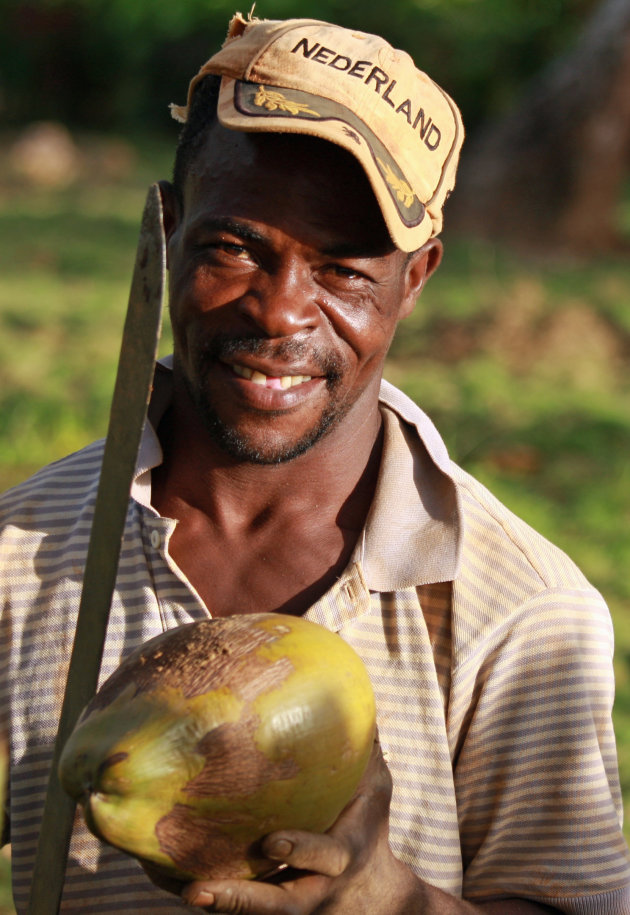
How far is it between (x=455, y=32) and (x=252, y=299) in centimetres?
1223

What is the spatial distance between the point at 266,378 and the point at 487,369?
4906 mm

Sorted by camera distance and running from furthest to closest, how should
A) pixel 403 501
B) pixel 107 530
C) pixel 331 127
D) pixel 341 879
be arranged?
pixel 403 501, pixel 331 127, pixel 107 530, pixel 341 879

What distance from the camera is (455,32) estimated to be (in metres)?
13.1

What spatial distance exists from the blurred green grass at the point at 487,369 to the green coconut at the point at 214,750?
6.46 ft

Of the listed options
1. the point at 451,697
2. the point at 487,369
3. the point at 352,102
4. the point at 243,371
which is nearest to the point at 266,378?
the point at 243,371

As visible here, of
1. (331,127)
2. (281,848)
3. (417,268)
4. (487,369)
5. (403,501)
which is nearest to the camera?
(281,848)

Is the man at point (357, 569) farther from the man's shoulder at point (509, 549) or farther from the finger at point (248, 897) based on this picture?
the finger at point (248, 897)

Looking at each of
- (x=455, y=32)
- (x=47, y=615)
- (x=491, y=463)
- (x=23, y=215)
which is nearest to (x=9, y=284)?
(x=23, y=215)

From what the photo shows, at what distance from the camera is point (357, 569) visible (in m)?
1.93

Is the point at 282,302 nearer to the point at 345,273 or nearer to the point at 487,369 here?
the point at 345,273

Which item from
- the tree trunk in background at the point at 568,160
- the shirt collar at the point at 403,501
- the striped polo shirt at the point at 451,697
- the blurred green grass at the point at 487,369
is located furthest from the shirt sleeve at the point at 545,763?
the tree trunk in background at the point at 568,160

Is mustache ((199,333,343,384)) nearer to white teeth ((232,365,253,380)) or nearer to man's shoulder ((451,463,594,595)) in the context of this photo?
white teeth ((232,365,253,380))

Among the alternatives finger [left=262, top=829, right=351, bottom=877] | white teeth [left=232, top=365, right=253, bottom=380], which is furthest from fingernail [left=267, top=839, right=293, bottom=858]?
white teeth [left=232, top=365, right=253, bottom=380]

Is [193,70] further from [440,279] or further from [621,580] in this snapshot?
[621,580]
